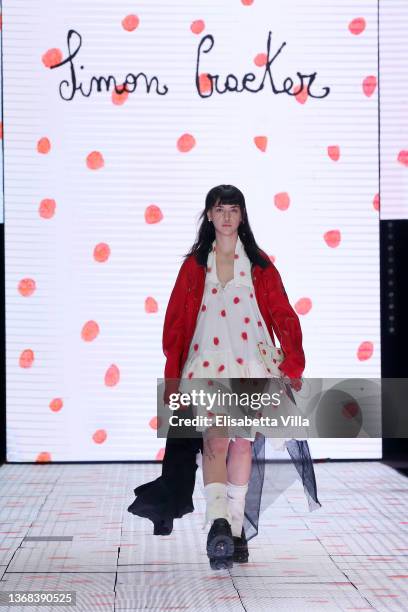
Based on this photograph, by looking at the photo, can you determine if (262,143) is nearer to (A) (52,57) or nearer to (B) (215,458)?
(A) (52,57)

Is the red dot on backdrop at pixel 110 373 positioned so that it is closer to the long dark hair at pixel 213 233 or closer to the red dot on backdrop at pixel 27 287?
Answer: the red dot on backdrop at pixel 27 287

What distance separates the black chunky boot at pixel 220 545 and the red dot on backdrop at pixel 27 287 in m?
2.29

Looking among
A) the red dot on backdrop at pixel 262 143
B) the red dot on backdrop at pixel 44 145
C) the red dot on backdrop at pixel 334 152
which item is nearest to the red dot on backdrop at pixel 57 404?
the red dot on backdrop at pixel 44 145

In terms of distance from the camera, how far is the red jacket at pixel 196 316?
10.8 ft

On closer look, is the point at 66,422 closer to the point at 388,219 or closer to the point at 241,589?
the point at 388,219

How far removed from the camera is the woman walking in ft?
10.7

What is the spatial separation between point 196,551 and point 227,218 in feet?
3.32

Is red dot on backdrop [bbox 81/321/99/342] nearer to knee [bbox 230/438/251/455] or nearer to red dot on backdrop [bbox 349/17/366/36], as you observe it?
red dot on backdrop [bbox 349/17/366/36]

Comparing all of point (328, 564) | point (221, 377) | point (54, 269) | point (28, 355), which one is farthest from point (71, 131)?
point (328, 564)

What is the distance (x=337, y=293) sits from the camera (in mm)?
5258

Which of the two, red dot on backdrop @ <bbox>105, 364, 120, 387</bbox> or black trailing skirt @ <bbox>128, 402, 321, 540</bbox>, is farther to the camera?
red dot on backdrop @ <bbox>105, 364, 120, 387</bbox>

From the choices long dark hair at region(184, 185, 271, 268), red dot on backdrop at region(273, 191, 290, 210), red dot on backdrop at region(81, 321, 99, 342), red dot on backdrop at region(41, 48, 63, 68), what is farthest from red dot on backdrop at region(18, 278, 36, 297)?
long dark hair at region(184, 185, 271, 268)

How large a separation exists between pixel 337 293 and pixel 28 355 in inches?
57.2

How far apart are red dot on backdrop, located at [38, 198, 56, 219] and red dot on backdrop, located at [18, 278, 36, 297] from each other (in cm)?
31
